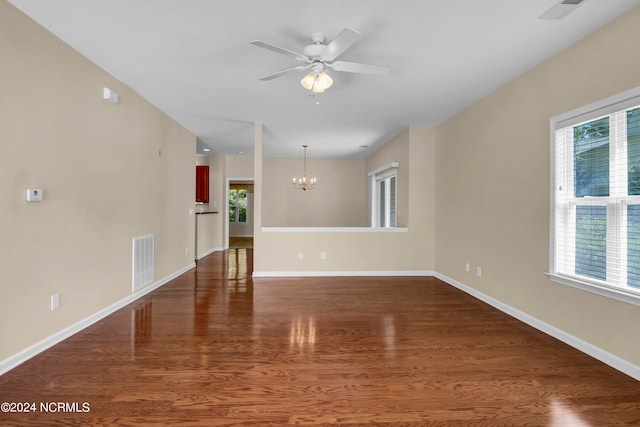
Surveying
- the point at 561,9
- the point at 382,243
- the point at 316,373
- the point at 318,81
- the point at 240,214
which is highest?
the point at 561,9

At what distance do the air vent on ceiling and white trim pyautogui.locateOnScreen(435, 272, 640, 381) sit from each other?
2479mm

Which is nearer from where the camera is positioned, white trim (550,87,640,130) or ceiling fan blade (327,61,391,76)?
white trim (550,87,640,130)

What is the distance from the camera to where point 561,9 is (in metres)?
2.13

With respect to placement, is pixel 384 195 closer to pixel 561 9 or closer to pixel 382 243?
pixel 382 243

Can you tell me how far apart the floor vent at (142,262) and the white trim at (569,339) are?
4.33 m

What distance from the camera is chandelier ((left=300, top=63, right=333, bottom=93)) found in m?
2.64

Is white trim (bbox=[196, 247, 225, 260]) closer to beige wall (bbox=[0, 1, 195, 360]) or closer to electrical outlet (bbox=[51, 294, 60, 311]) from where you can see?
beige wall (bbox=[0, 1, 195, 360])

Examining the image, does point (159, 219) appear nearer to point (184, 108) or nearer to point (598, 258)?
point (184, 108)

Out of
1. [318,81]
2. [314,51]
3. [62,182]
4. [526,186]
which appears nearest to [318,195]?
[526,186]

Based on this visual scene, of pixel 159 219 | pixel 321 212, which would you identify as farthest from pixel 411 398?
pixel 321 212

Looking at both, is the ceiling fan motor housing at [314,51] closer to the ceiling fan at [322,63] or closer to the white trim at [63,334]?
the ceiling fan at [322,63]

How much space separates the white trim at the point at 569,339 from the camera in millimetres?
2170

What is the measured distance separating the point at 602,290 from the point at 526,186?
47.0 inches

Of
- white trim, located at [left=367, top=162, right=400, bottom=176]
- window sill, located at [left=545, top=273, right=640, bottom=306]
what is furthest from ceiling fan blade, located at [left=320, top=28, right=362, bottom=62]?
white trim, located at [left=367, top=162, right=400, bottom=176]
